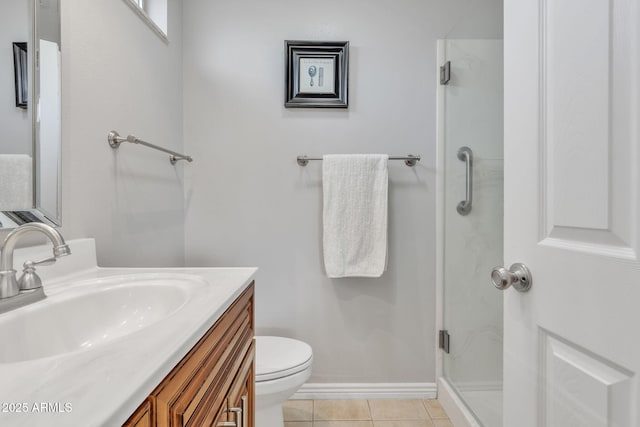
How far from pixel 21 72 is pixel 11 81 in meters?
0.04

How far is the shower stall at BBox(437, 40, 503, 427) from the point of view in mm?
1212

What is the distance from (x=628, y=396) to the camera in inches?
19.9

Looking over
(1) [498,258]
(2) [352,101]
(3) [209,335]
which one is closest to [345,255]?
(1) [498,258]

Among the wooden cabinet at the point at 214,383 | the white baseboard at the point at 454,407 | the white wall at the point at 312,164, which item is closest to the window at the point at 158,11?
the white wall at the point at 312,164

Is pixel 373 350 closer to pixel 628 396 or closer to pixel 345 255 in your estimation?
pixel 345 255

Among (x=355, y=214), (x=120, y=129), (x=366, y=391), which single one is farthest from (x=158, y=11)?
(x=366, y=391)

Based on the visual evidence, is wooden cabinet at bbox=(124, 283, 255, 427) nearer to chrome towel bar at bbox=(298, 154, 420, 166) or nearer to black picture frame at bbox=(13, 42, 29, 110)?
black picture frame at bbox=(13, 42, 29, 110)

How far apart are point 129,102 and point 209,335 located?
3.44 ft

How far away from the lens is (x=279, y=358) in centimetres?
132

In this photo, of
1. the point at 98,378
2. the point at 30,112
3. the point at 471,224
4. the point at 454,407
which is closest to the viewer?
the point at 98,378

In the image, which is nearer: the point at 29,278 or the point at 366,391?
the point at 29,278

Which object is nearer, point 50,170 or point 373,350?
point 50,170

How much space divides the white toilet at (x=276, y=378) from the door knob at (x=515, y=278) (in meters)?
0.86

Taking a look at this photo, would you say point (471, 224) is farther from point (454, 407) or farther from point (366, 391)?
point (366, 391)
